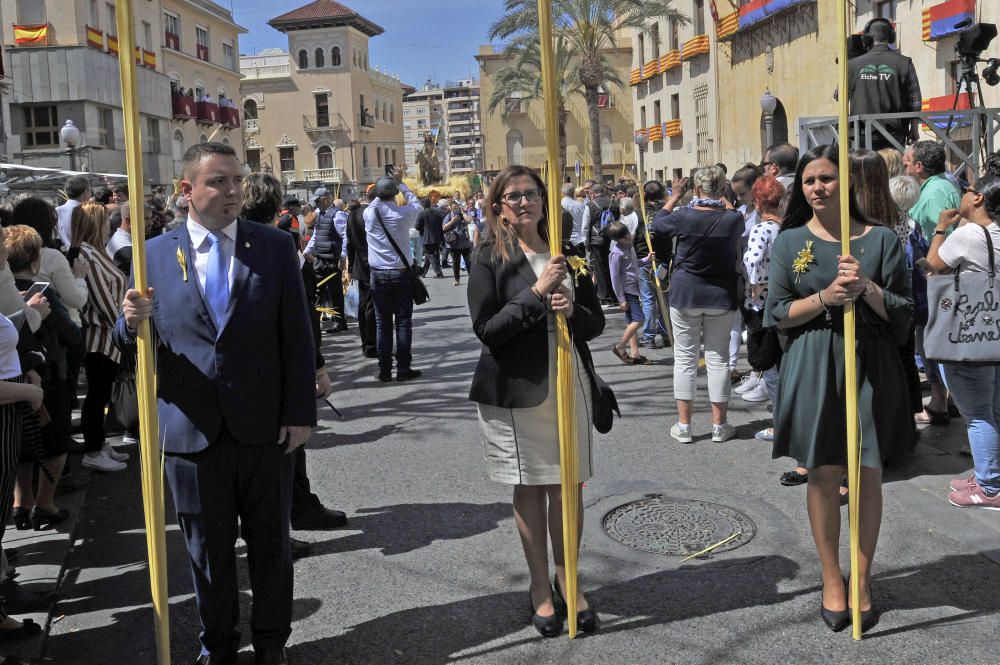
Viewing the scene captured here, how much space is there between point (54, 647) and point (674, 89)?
37727 millimetres

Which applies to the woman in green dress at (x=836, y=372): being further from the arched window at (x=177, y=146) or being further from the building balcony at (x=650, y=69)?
the arched window at (x=177, y=146)

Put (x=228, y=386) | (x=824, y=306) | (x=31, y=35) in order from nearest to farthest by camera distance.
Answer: (x=228, y=386), (x=824, y=306), (x=31, y=35)

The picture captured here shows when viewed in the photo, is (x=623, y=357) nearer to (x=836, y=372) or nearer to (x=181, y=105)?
(x=836, y=372)

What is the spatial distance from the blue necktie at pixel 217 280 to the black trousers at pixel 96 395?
335 cm

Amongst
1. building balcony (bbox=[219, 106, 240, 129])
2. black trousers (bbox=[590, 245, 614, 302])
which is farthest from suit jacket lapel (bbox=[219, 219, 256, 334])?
building balcony (bbox=[219, 106, 240, 129])

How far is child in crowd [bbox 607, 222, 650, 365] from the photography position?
970 cm

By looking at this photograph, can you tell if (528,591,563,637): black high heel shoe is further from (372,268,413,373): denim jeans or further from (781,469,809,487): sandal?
(372,268,413,373): denim jeans

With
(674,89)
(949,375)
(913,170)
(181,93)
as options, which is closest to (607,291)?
(913,170)

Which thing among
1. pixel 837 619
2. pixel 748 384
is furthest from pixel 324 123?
pixel 837 619

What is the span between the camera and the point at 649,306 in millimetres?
10594

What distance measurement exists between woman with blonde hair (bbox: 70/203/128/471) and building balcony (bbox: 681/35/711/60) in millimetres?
30523

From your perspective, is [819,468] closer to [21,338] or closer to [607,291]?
[21,338]

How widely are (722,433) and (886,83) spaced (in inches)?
182

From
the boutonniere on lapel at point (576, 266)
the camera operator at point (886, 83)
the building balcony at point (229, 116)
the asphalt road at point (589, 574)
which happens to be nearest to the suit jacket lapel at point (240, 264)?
the boutonniere on lapel at point (576, 266)
